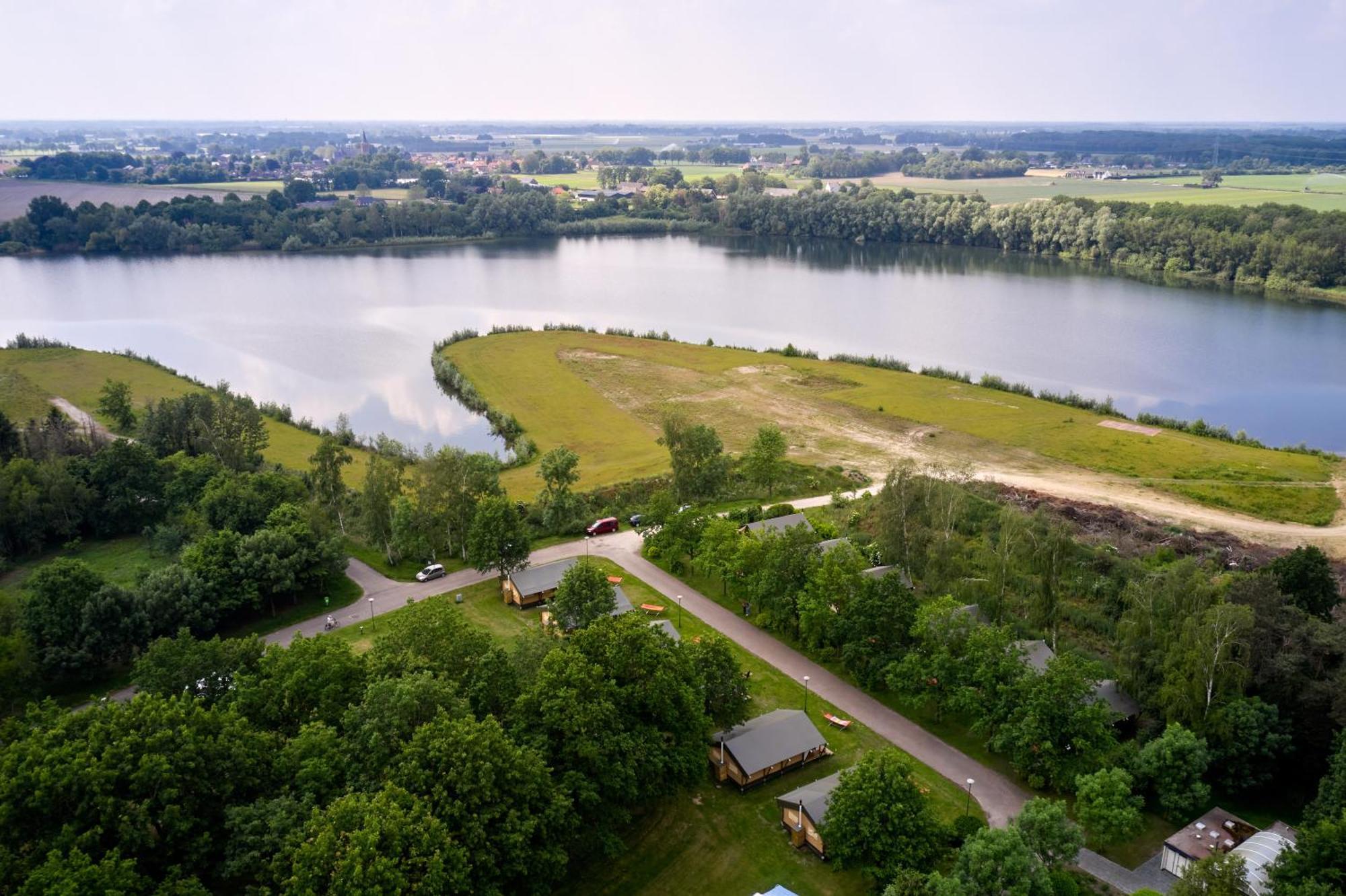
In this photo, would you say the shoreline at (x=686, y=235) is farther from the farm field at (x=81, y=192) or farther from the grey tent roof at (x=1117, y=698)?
the grey tent roof at (x=1117, y=698)

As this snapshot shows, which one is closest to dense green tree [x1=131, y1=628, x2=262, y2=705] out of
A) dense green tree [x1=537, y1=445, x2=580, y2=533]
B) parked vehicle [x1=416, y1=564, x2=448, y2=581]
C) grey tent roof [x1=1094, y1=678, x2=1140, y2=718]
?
parked vehicle [x1=416, y1=564, x2=448, y2=581]

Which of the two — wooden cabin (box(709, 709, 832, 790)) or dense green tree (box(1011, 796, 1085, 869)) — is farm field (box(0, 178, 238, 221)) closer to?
wooden cabin (box(709, 709, 832, 790))

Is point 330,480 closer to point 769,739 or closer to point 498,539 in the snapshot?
point 498,539

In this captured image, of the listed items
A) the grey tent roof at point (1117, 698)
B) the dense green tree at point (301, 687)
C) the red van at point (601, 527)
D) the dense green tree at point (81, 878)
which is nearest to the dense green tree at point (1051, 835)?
the grey tent roof at point (1117, 698)

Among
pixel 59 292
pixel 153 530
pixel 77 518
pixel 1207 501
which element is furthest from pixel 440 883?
pixel 59 292

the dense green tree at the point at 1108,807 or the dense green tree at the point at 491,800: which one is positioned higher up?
the dense green tree at the point at 491,800

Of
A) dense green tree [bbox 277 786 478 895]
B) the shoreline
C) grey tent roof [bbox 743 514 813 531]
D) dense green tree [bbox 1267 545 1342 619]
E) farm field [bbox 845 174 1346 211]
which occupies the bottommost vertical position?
grey tent roof [bbox 743 514 813 531]
